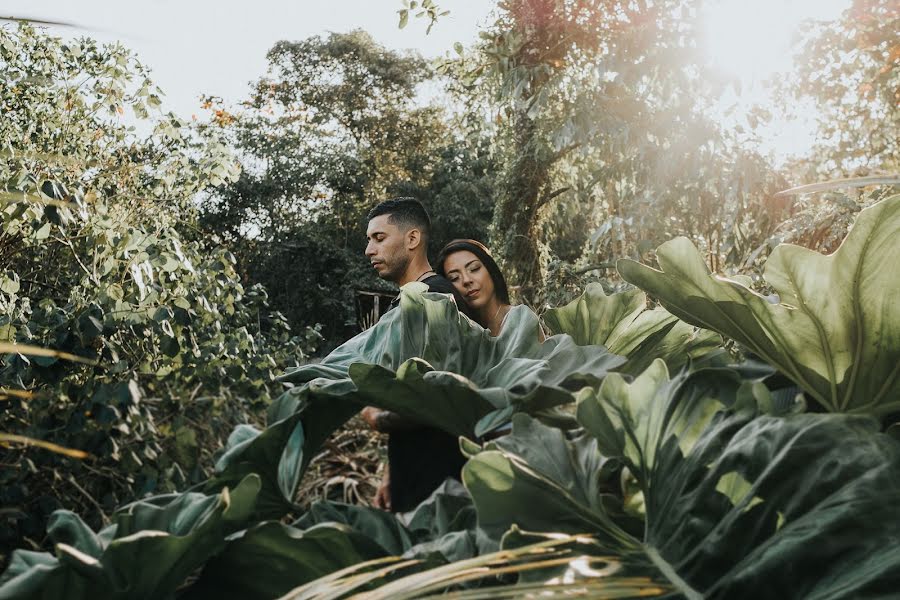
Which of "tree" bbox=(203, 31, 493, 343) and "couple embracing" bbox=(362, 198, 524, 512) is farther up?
"tree" bbox=(203, 31, 493, 343)

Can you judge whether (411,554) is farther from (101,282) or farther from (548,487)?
(101,282)

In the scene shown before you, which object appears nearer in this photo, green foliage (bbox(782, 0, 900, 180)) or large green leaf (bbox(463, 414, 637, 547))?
large green leaf (bbox(463, 414, 637, 547))

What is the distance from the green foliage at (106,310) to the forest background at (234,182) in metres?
0.01

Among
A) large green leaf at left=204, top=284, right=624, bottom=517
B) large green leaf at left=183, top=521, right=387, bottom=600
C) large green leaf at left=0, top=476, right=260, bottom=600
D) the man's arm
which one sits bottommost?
the man's arm

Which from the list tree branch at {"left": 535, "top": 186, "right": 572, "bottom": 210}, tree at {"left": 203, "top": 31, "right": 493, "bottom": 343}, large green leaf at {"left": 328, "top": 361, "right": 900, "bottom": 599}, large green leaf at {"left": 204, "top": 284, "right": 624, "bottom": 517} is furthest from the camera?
tree at {"left": 203, "top": 31, "right": 493, "bottom": 343}

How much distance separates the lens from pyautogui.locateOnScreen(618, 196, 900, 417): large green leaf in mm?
564

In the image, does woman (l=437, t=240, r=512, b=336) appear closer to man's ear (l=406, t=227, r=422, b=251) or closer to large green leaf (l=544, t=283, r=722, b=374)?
man's ear (l=406, t=227, r=422, b=251)

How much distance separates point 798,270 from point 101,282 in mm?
2671

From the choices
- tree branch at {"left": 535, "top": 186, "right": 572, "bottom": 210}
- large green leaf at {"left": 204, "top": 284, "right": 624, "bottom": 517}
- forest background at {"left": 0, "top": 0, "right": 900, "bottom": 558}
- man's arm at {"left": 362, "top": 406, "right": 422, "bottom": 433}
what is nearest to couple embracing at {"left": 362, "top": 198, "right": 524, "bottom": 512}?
forest background at {"left": 0, "top": 0, "right": 900, "bottom": 558}

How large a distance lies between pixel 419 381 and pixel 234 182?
19.4 feet

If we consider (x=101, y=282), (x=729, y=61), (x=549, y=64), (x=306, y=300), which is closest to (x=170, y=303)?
(x=101, y=282)

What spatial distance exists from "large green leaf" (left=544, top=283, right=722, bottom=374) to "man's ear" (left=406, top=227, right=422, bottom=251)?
1882 millimetres

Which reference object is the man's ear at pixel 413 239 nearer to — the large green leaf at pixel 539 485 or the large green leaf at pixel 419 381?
the large green leaf at pixel 419 381

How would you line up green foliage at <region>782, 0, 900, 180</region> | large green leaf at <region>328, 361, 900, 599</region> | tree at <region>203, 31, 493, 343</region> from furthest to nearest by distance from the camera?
tree at <region>203, 31, 493, 343</region>
green foliage at <region>782, 0, 900, 180</region>
large green leaf at <region>328, 361, 900, 599</region>
